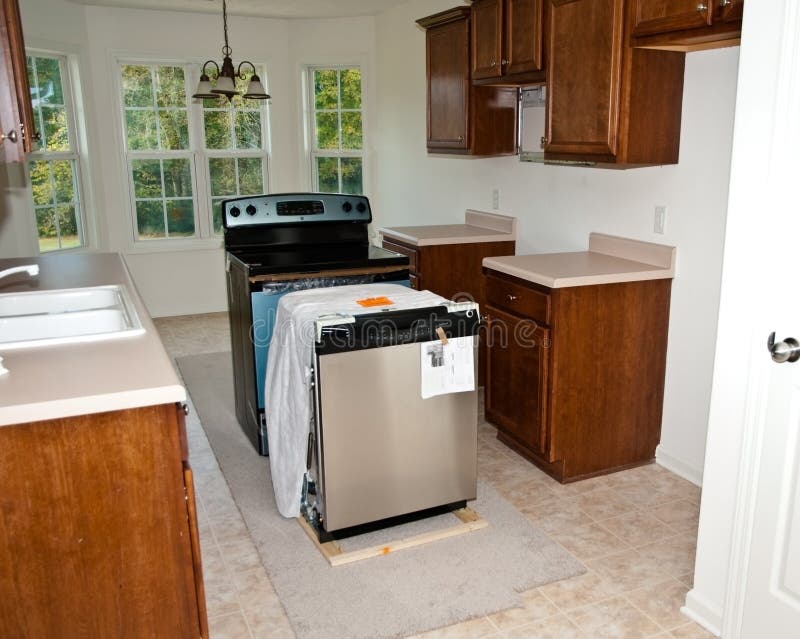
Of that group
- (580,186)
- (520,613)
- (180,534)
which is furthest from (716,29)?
(180,534)

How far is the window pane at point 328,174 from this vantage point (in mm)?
6415

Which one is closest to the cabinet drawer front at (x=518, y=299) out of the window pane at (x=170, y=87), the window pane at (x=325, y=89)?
the window pane at (x=325, y=89)

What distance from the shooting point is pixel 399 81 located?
5617mm

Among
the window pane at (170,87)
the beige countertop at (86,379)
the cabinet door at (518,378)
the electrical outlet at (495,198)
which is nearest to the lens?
the beige countertop at (86,379)

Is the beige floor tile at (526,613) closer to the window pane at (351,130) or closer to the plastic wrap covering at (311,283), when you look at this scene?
the plastic wrap covering at (311,283)

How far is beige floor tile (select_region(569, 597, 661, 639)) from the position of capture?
85.0 inches

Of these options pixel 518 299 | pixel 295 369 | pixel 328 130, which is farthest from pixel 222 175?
pixel 295 369

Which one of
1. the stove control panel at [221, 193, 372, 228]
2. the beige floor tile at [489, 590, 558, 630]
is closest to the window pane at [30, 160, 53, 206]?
the stove control panel at [221, 193, 372, 228]

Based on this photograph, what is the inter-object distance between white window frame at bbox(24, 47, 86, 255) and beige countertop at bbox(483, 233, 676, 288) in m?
3.77

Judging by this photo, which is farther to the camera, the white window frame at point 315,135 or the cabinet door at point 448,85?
the white window frame at point 315,135

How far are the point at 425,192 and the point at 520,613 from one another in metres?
3.65

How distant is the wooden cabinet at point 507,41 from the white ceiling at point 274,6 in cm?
182

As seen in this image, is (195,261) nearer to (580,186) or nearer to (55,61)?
(55,61)

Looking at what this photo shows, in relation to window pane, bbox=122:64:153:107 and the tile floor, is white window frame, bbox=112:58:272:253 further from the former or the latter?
the tile floor
